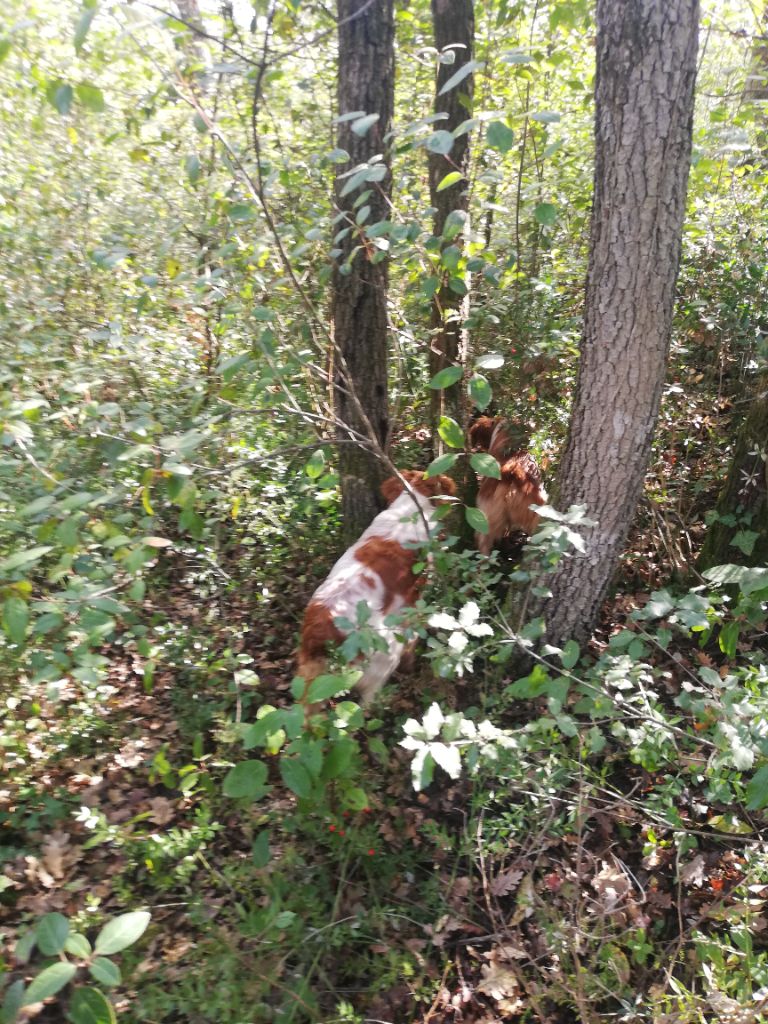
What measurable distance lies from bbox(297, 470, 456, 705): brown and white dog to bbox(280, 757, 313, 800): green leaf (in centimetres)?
118

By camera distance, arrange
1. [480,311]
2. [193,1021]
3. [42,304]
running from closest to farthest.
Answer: [193,1021], [480,311], [42,304]

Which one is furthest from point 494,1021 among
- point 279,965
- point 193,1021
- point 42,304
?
point 42,304

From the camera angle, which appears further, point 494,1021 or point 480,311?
point 480,311

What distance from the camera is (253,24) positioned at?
2.25m

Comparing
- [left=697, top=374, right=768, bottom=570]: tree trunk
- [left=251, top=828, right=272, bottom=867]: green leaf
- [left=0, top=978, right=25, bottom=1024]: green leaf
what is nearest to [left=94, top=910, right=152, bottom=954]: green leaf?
[left=0, top=978, right=25, bottom=1024]: green leaf

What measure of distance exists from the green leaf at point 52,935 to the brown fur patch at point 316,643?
173 cm

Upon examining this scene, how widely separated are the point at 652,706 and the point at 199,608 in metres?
2.62

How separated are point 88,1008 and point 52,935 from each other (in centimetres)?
15

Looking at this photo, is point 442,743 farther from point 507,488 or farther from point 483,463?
point 507,488

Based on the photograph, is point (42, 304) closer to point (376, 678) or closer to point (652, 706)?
point (376, 678)

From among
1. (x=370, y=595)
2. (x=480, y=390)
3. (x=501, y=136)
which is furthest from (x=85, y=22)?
(x=370, y=595)

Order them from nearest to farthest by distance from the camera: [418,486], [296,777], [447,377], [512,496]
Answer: [296,777] < [447,377] < [418,486] < [512,496]

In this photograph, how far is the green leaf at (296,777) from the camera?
177 cm

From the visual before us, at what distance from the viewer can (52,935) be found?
1.29 meters
